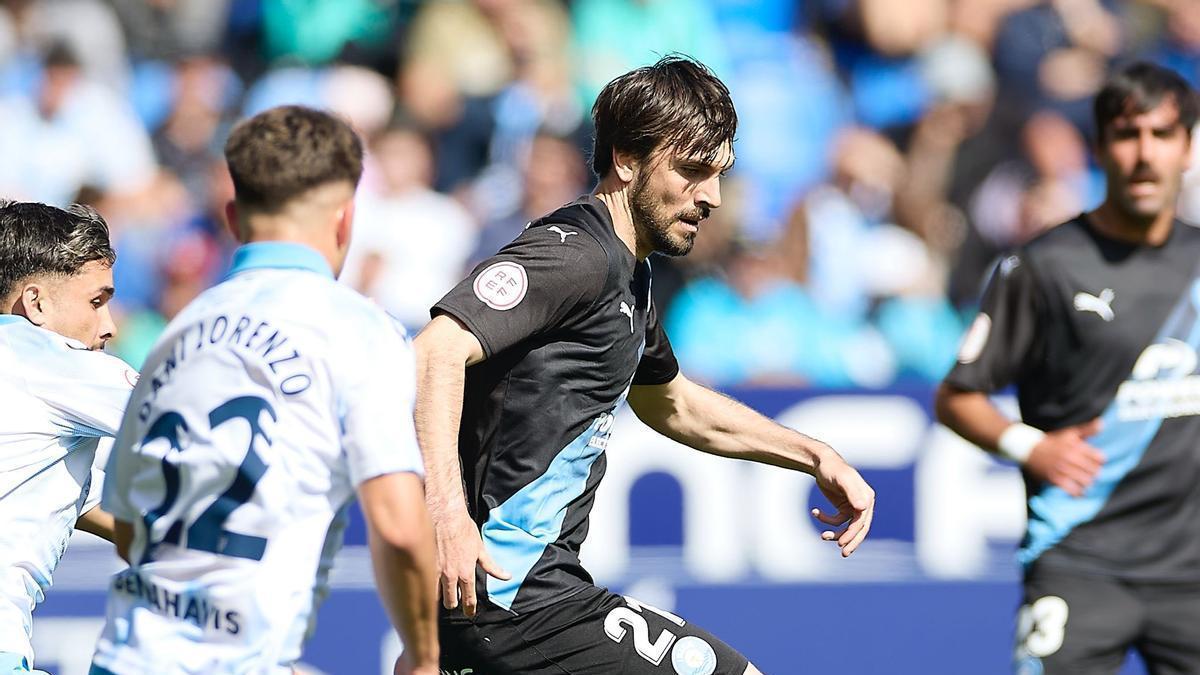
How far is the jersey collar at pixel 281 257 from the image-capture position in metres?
3.39

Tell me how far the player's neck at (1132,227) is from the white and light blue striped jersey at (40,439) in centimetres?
348

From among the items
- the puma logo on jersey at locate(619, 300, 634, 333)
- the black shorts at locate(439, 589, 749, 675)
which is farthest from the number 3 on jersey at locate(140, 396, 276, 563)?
the puma logo on jersey at locate(619, 300, 634, 333)

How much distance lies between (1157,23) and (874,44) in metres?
2.22

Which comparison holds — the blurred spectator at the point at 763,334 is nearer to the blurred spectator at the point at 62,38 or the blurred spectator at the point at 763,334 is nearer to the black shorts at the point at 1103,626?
the black shorts at the point at 1103,626

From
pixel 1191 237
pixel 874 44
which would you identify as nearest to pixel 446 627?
pixel 1191 237

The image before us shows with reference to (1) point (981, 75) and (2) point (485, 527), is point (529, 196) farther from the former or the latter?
(2) point (485, 527)

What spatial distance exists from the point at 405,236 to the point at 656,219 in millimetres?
5649

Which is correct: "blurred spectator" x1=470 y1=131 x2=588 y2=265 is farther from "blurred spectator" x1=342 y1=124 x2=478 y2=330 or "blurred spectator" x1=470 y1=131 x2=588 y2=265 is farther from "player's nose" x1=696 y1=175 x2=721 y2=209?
"player's nose" x1=696 y1=175 x2=721 y2=209

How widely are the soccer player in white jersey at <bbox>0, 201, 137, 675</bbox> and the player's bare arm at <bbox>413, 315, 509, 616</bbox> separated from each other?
0.77m

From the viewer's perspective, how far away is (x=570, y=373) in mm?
4438

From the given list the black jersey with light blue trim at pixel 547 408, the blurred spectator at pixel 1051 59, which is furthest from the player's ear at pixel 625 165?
the blurred spectator at pixel 1051 59

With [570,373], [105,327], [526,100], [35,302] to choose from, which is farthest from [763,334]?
[35,302]

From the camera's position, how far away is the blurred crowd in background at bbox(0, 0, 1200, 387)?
32.4ft

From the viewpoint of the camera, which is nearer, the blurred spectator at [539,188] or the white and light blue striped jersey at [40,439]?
the white and light blue striped jersey at [40,439]
